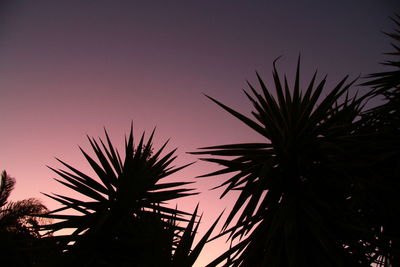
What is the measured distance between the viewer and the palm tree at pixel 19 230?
3166 mm

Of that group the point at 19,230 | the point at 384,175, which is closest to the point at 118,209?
the point at 19,230

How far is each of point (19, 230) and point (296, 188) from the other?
3973 millimetres

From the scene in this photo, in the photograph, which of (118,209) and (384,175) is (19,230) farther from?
(384,175)

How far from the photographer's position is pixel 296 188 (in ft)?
9.87

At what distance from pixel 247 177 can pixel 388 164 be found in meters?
1.83

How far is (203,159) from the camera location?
3227mm

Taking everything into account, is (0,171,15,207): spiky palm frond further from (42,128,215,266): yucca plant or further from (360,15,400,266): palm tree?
(360,15,400,266): palm tree

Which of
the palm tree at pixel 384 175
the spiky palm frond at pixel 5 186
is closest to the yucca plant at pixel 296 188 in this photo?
the palm tree at pixel 384 175

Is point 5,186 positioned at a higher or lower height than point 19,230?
higher

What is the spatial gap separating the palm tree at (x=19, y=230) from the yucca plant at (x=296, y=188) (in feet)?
7.24

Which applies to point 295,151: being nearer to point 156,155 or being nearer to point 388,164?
point 388,164

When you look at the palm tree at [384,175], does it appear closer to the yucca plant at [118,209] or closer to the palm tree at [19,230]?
the yucca plant at [118,209]

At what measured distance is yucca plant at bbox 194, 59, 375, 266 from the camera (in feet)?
8.50

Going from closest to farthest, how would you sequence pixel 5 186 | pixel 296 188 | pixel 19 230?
pixel 296 188 < pixel 19 230 < pixel 5 186
